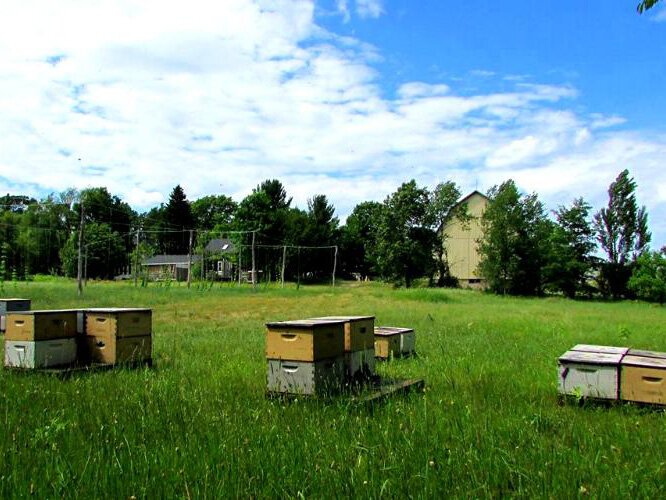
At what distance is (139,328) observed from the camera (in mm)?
9297

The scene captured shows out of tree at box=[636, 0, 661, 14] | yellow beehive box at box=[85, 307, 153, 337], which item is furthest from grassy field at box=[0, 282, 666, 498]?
tree at box=[636, 0, 661, 14]

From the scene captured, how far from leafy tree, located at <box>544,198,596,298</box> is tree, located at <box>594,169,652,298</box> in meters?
1.33

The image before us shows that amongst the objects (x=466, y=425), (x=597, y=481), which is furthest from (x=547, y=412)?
(x=597, y=481)

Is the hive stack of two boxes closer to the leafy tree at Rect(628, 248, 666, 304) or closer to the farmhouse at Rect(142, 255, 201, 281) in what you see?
the leafy tree at Rect(628, 248, 666, 304)

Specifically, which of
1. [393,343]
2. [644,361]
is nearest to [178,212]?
[393,343]

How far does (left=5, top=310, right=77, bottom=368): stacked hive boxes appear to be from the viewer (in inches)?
328

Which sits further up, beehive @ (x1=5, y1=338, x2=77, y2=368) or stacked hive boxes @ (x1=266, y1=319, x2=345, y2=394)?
stacked hive boxes @ (x1=266, y1=319, x2=345, y2=394)

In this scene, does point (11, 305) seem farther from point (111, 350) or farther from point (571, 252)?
point (571, 252)

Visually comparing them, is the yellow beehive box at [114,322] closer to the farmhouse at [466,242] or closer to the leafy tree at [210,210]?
the farmhouse at [466,242]

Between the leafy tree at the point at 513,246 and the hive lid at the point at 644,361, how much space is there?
4834cm

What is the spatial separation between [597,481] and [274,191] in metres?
88.4

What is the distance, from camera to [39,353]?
8.35m

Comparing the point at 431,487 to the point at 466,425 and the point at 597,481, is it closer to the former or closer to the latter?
the point at 597,481

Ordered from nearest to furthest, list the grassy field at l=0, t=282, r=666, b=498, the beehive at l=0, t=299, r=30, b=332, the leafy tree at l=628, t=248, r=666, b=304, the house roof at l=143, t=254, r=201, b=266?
the grassy field at l=0, t=282, r=666, b=498 → the beehive at l=0, t=299, r=30, b=332 → the leafy tree at l=628, t=248, r=666, b=304 → the house roof at l=143, t=254, r=201, b=266
